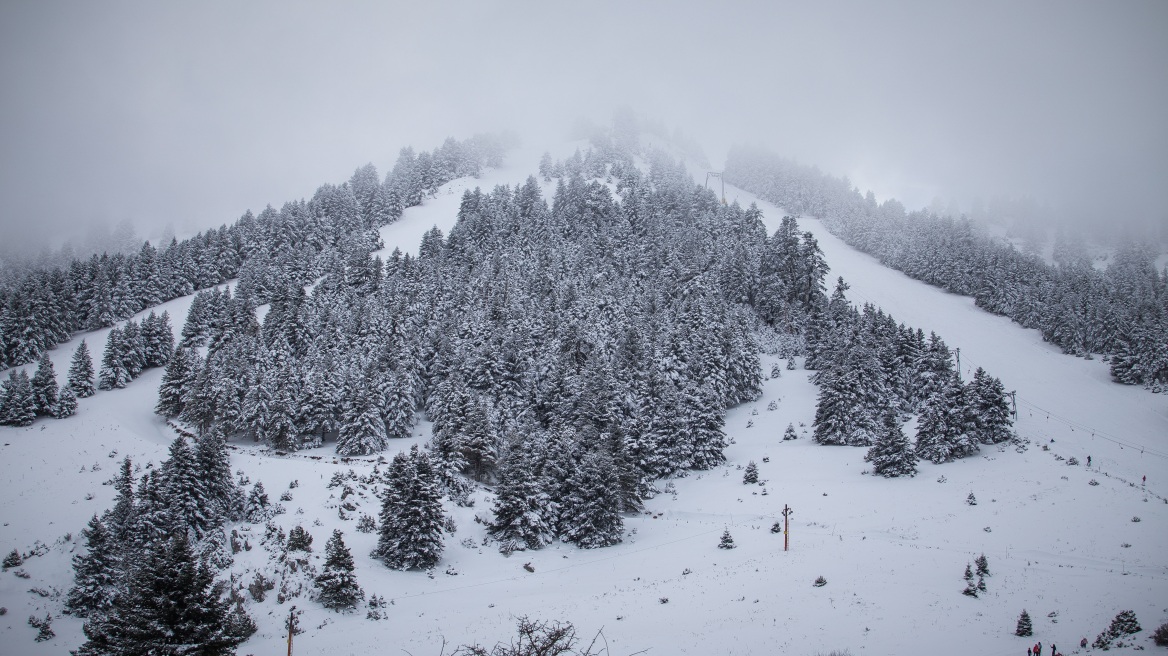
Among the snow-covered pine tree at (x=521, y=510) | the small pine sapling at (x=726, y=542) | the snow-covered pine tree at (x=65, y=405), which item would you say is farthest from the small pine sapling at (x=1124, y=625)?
the snow-covered pine tree at (x=65, y=405)

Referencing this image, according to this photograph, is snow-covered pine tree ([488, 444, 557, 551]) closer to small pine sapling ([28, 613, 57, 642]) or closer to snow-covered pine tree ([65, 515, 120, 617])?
snow-covered pine tree ([65, 515, 120, 617])

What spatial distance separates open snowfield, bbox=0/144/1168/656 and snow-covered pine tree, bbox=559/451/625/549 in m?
1.05

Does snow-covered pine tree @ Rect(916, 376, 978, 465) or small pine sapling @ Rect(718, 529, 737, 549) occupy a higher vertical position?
snow-covered pine tree @ Rect(916, 376, 978, 465)

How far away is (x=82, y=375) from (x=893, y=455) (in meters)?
81.0

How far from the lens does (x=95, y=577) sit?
85.6 feet

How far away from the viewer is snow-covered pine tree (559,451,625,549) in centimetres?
3862

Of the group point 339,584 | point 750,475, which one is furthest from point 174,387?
point 750,475

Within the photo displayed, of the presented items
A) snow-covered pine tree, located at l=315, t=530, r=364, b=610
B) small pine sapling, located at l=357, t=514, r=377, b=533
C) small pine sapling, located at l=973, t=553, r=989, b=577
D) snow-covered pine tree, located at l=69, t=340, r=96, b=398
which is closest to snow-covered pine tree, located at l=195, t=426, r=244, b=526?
small pine sapling, located at l=357, t=514, r=377, b=533

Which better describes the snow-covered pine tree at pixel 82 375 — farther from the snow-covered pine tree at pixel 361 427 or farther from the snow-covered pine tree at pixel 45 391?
the snow-covered pine tree at pixel 361 427

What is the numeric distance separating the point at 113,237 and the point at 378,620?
17921 centimetres

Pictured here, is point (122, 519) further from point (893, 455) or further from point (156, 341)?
point (156, 341)

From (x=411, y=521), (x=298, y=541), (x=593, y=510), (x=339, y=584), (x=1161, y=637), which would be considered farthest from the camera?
(x=593, y=510)

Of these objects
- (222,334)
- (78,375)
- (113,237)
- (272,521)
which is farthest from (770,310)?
(113,237)

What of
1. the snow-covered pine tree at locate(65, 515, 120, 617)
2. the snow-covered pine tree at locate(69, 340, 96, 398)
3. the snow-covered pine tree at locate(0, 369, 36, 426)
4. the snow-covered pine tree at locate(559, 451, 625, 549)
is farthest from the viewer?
the snow-covered pine tree at locate(69, 340, 96, 398)
